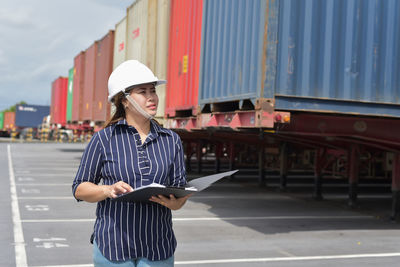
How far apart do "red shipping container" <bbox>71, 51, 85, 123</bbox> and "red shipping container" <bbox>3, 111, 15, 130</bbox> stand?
2644 cm

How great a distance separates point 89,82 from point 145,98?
25.0m

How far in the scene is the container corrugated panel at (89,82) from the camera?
26078mm

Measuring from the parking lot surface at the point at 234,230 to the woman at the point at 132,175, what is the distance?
3.74 meters

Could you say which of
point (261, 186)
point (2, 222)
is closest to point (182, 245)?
point (2, 222)

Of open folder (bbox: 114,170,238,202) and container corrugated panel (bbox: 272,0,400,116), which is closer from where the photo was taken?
open folder (bbox: 114,170,238,202)

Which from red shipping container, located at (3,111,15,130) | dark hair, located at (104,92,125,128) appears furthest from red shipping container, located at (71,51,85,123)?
dark hair, located at (104,92,125,128)

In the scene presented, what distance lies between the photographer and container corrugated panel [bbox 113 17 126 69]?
20297mm

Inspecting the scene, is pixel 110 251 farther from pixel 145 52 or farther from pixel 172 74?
pixel 145 52

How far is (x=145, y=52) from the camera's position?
54.0 ft

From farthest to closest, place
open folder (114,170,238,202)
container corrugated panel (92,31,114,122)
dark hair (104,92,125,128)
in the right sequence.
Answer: container corrugated panel (92,31,114,122)
dark hair (104,92,125,128)
open folder (114,170,238,202)

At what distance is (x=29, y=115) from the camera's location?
54.8m

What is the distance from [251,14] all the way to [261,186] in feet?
26.6

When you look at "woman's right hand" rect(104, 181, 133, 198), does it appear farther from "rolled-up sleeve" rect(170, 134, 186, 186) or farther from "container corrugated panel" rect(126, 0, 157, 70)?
"container corrugated panel" rect(126, 0, 157, 70)

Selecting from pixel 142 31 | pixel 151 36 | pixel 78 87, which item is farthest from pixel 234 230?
pixel 78 87
